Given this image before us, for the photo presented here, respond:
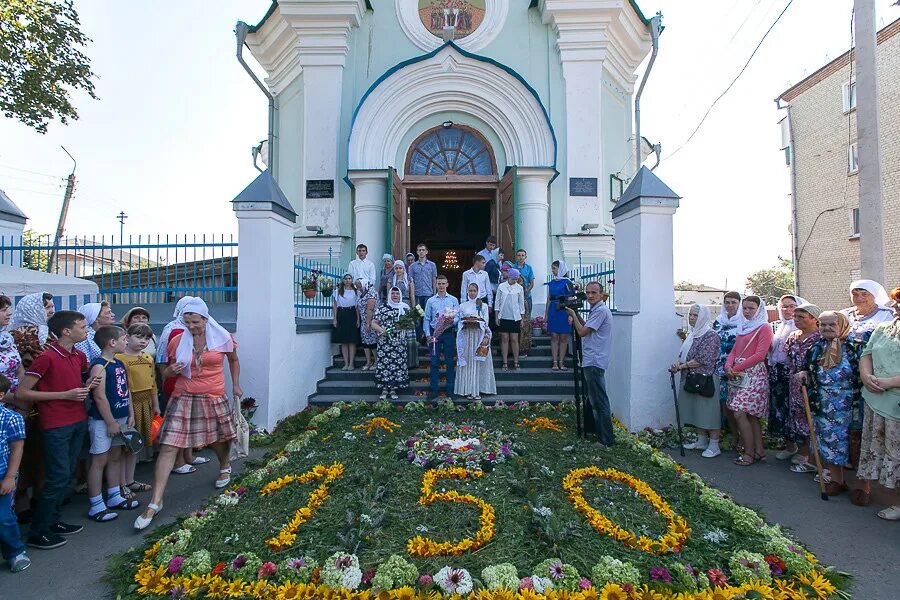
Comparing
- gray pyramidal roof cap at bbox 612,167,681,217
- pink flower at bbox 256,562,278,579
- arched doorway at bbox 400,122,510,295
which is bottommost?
pink flower at bbox 256,562,278,579

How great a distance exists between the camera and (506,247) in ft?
35.2

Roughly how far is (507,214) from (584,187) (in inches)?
65.8

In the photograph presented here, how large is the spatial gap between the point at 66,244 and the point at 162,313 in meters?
1.83

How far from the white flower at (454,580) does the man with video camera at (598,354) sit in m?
3.14

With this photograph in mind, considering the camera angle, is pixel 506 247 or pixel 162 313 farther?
pixel 506 247

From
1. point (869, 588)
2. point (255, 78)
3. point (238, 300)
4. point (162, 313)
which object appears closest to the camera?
point (869, 588)

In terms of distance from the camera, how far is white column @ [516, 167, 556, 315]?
402 inches

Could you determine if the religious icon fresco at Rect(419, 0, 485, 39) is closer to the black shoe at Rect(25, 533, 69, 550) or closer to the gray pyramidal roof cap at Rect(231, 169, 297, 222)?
the gray pyramidal roof cap at Rect(231, 169, 297, 222)

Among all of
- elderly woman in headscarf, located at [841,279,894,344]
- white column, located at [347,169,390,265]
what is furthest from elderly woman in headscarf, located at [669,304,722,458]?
white column, located at [347,169,390,265]

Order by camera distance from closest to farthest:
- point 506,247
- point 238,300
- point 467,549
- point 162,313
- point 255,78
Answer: point 467,549
point 238,300
point 162,313
point 506,247
point 255,78

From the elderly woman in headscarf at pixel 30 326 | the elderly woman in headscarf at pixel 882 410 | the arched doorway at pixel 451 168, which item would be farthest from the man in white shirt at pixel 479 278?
the elderly woman in headscarf at pixel 30 326

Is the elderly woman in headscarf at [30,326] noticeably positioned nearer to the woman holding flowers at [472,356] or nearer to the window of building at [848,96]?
the woman holding flowers at [472,356]

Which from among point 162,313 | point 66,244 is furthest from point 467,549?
point 66,244

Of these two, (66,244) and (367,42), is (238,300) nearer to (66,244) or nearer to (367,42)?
(66,244)
